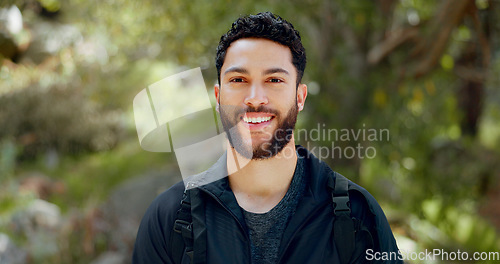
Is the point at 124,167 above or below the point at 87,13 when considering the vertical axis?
below

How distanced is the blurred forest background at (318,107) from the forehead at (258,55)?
2.35 metres

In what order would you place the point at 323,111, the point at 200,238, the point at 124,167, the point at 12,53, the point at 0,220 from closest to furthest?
the point at 200,238, the point at 323,111, the point at 0,220, the point at 124,167, the point at 12,53

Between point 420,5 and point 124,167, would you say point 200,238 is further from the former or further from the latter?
point 124,167

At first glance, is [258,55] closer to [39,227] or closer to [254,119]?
[254,119]

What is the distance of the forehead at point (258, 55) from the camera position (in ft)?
6.57

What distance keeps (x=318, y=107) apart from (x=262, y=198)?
4030mm

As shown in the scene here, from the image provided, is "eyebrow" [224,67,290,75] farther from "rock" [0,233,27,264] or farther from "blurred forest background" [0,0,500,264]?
"rock" [0,233,27,264]

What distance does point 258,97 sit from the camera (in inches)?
77.2

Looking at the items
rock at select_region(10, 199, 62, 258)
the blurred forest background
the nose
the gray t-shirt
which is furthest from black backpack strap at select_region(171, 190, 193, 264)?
rock at select_region(10, 199, 62, 258)

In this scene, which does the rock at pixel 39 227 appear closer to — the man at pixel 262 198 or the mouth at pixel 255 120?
the man at pixel 262 198

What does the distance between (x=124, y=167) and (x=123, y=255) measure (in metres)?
4.44

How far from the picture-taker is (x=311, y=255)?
1.88 meters

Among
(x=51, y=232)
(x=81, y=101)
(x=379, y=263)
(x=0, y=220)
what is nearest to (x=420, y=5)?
(x=379, y=263)

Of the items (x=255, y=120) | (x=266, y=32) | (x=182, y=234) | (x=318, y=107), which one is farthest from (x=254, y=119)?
(x=318, y=107)
